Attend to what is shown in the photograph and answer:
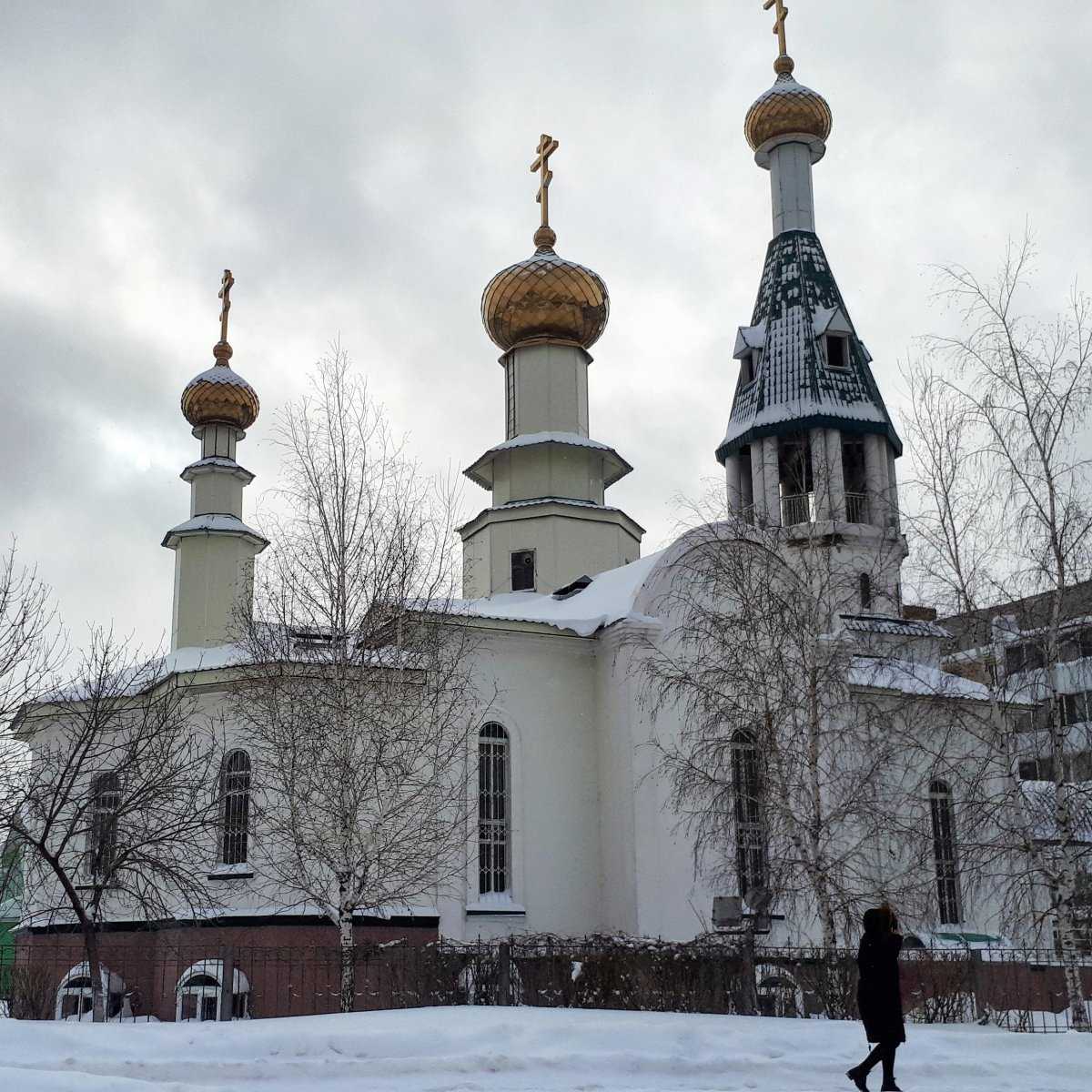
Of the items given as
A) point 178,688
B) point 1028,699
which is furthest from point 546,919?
point 1028,699

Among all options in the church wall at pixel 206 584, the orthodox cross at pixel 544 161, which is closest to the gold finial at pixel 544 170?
the orthodox cross at pixel 544 161

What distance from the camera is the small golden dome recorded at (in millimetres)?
23594

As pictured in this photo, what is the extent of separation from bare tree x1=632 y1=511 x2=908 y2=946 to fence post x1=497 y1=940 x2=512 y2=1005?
2995 millimetres

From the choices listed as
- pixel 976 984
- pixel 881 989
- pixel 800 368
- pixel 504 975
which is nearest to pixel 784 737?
pixel 976 984

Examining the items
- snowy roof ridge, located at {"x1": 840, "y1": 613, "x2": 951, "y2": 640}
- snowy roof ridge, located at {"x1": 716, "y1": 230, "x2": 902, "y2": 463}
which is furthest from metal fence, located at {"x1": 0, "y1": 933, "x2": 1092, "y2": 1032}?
snowy roof ridge, located at {"x1": 716, "y1": 230, "x2": 902, "y2": 463}

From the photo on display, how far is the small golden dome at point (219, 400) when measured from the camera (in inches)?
929

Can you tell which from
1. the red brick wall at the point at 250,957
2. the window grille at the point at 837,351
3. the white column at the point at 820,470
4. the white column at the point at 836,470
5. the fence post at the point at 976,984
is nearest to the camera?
the fence post at the point at 976,984

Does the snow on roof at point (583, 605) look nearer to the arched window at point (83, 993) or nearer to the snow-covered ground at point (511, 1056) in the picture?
the arched window at point (83, 993)

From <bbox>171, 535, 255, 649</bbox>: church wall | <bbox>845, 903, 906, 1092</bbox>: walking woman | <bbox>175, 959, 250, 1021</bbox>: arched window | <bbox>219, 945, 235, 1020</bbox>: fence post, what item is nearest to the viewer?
<bbox>845, 903, 906, 1092</bbox>: walking woman

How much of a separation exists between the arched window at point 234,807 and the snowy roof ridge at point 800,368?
32.4ft

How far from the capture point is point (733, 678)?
15211 millimetres

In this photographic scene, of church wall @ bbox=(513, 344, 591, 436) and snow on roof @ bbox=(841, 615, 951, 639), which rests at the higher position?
church wall @ bbox=(513, 344, 591, 436)

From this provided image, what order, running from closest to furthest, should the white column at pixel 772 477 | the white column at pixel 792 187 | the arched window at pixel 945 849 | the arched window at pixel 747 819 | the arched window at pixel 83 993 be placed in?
the arched window at pixel 747 819
the arched window at pixel 83 993
the arched window at pixel 945 849
the white column at pixel 772 477
the white column at pixel 792 187

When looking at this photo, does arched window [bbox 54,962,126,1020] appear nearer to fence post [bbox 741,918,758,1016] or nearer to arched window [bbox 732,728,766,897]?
arched window [bbox 732,728,766,897]
